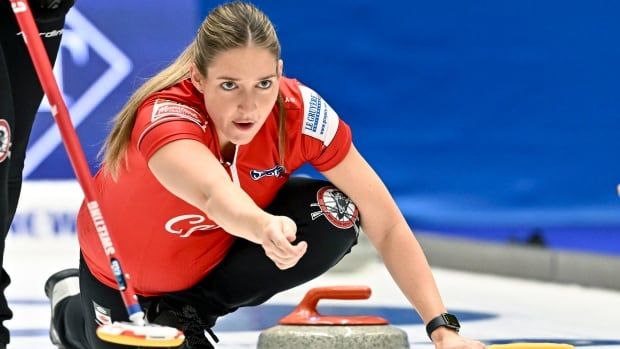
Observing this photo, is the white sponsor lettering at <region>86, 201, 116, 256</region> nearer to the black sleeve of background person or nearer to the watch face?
the black sleeve of background person

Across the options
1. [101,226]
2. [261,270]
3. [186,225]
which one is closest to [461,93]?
Result: [261,270]

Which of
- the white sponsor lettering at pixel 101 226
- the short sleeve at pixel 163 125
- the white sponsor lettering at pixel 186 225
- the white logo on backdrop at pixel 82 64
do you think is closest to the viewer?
the white sponsor lettering at pixel 101 226

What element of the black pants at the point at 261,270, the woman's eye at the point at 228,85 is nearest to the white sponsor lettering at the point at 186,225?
the black pants at the point at 261,270

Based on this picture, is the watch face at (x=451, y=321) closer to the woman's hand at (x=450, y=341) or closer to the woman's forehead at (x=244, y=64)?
the woman's hand at (x=450, y=341)

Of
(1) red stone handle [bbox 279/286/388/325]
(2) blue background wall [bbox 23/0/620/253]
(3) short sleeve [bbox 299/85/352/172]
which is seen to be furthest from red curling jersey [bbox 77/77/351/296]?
(2) blue background wall [bbox 23/0/620/253]

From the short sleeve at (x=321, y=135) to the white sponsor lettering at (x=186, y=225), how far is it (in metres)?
0.25

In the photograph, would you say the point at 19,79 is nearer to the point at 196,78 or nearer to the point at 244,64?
the point at 196,78

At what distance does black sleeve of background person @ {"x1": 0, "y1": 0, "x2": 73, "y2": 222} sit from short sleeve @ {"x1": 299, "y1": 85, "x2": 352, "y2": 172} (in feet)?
Result: 1.61

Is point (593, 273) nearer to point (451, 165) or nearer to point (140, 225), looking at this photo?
point (451, 165)

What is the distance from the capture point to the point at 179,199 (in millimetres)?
2361

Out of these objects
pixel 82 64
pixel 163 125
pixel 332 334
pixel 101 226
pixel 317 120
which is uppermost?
pixel 82 64

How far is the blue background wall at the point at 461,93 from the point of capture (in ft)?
14.6

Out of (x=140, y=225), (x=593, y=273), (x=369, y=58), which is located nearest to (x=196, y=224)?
(x=140, y=225)

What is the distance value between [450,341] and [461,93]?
2603mm
